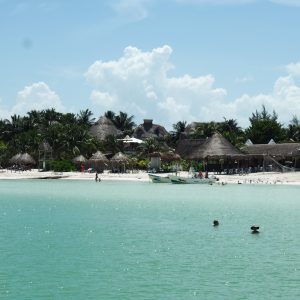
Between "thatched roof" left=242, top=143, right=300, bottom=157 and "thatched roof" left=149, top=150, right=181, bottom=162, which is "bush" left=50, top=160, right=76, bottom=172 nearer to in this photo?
"thatched roof" left=149, top=150, right=181, bottom=162

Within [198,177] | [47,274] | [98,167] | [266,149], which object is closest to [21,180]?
[98,167]

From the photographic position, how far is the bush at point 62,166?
6762cm

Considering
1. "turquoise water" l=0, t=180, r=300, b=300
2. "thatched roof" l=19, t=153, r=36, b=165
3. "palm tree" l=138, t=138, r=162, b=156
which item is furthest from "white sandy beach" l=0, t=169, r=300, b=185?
"turquoise water" l=0, t=180, r=300, b=300

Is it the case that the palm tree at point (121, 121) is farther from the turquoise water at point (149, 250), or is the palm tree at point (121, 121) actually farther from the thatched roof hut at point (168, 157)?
the turquoise water at point (149, 250)

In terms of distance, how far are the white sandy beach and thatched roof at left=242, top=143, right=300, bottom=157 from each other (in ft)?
20.5

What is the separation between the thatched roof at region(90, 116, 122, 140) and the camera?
85.4 metres

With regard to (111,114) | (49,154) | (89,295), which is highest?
(111,114)

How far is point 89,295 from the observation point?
45.5ft

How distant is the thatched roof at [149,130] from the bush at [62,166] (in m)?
25.8

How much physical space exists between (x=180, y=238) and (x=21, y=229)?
257 inches

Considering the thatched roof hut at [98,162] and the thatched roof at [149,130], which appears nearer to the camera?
the thatched roof hut at [98,162]

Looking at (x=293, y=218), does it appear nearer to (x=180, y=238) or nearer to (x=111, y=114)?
→ (x=180, y=238)

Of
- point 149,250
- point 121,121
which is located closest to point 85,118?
point 121,121

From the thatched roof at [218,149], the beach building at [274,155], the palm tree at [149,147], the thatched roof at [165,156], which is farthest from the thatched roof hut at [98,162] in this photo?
the beach building at [274,155]
